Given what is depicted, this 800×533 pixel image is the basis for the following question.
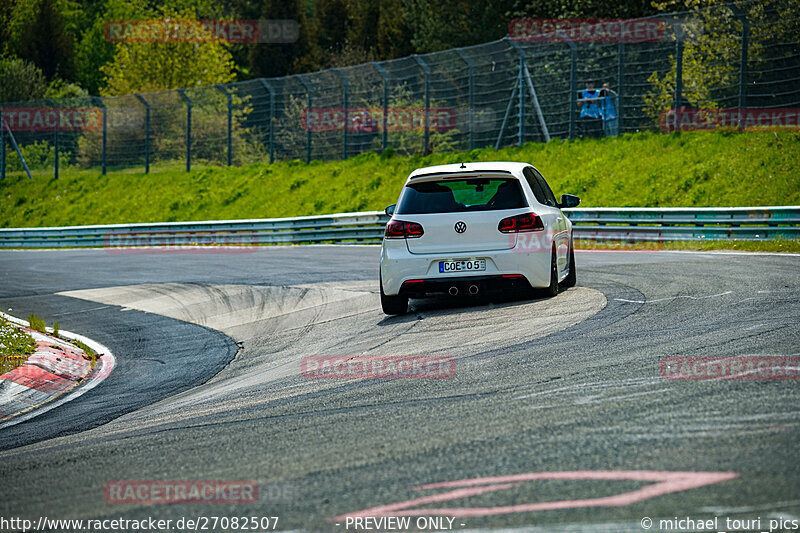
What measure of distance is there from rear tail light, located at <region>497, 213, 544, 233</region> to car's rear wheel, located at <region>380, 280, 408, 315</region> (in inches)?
52.2

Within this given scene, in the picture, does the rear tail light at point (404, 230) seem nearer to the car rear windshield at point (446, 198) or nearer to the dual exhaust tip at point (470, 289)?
the car rear windshield at point (446, 198)

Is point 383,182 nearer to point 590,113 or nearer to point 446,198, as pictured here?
point 590,113

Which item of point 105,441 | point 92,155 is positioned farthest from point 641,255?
point 92,155

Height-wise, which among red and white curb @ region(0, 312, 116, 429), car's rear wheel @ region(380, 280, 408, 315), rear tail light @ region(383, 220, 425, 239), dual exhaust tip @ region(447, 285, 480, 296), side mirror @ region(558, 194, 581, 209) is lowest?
red and white curb @ region(0, 312, 116, 429)

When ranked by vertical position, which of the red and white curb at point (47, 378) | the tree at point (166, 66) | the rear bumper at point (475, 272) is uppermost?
the tree at point (166, 66)

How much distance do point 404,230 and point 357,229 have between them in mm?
15366

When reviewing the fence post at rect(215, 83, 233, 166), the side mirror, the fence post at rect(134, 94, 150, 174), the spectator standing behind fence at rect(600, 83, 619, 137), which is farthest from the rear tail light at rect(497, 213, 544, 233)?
the fence post at rect(134, 94, 150, 174)

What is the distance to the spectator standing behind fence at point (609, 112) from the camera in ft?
88.7

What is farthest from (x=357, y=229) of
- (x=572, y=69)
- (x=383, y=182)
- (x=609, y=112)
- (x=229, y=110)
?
(x=229, y=110)

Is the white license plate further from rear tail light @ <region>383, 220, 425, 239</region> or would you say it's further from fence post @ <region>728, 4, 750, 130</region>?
fence post @ <region>728, 4, 750, 130</region>

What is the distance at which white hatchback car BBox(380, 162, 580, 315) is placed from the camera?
35.6 feet

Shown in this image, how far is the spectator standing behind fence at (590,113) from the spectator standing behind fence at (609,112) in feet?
0.36

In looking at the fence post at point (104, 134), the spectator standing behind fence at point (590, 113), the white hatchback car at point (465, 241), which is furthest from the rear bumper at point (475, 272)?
the fence post at point (104, 134)

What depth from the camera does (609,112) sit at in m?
27.5
